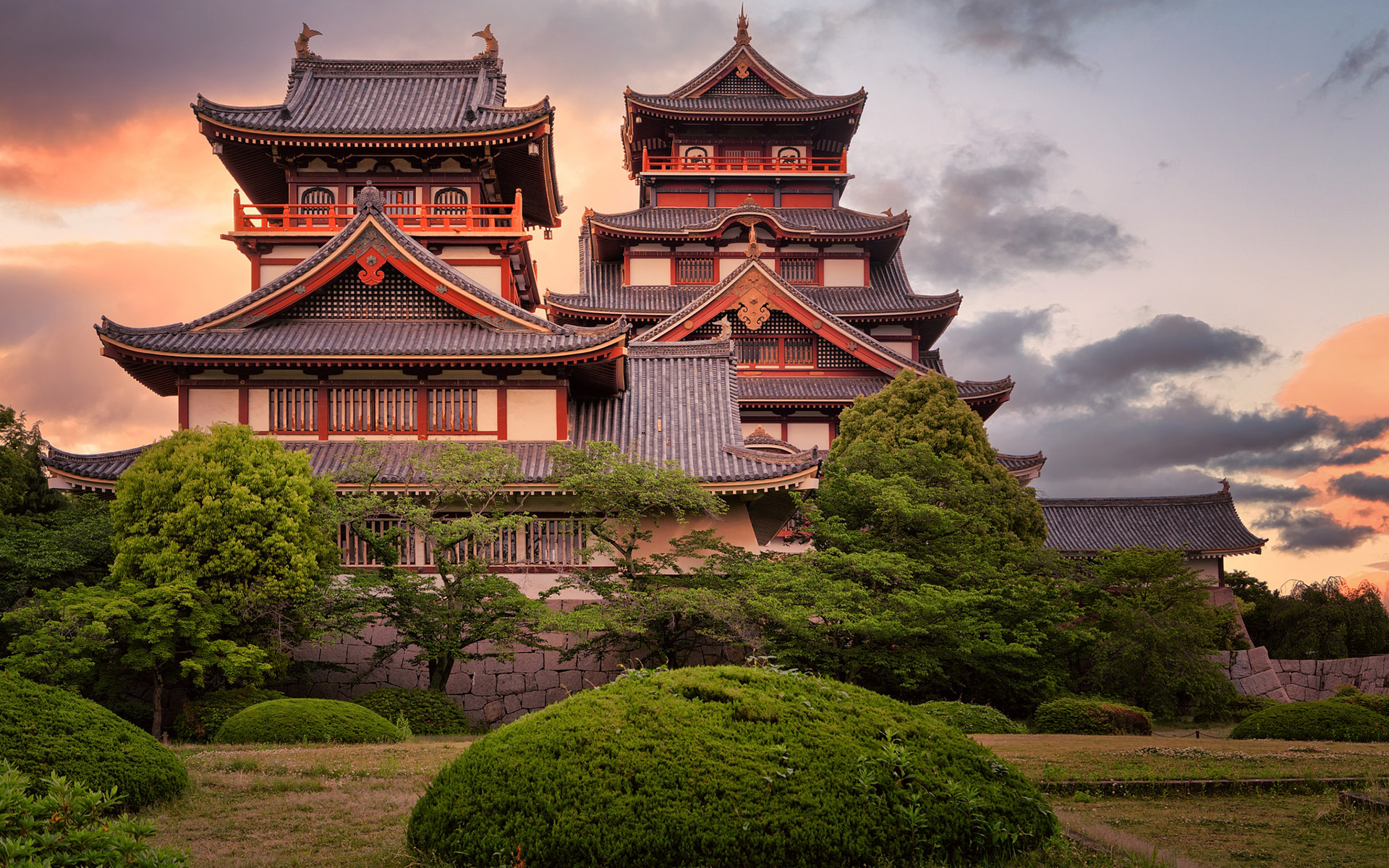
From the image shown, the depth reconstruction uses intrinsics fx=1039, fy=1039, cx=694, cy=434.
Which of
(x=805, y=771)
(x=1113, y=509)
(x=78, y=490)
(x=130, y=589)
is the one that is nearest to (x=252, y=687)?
(x=130, y=589)

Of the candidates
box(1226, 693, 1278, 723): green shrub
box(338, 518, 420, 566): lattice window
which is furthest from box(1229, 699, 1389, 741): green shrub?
box(338, 518, 420, 566): lattice window

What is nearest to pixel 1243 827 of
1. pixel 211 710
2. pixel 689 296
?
pixel 211 710

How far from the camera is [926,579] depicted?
20891 millimetres

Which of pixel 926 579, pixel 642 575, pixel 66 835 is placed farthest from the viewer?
pixel 926 579

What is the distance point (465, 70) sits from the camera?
34250 mm

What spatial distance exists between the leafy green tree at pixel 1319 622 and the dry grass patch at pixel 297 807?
31036 millimetres

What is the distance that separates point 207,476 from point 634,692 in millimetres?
13023

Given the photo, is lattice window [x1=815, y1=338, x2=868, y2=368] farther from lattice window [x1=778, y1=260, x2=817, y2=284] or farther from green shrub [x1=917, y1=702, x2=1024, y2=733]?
green shrub [x1=917, y1=702, x2=1024, y2=733]

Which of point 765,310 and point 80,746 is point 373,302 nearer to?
point 765,310

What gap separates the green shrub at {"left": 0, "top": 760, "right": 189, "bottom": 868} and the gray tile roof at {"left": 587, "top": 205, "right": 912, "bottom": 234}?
3474cm

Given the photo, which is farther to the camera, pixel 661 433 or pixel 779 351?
pixel 779 351

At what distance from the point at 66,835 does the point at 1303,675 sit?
115ft

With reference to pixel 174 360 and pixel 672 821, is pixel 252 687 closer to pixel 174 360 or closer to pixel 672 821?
pixel 174 360

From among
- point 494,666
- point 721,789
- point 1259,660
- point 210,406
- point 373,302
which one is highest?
point 373,302
